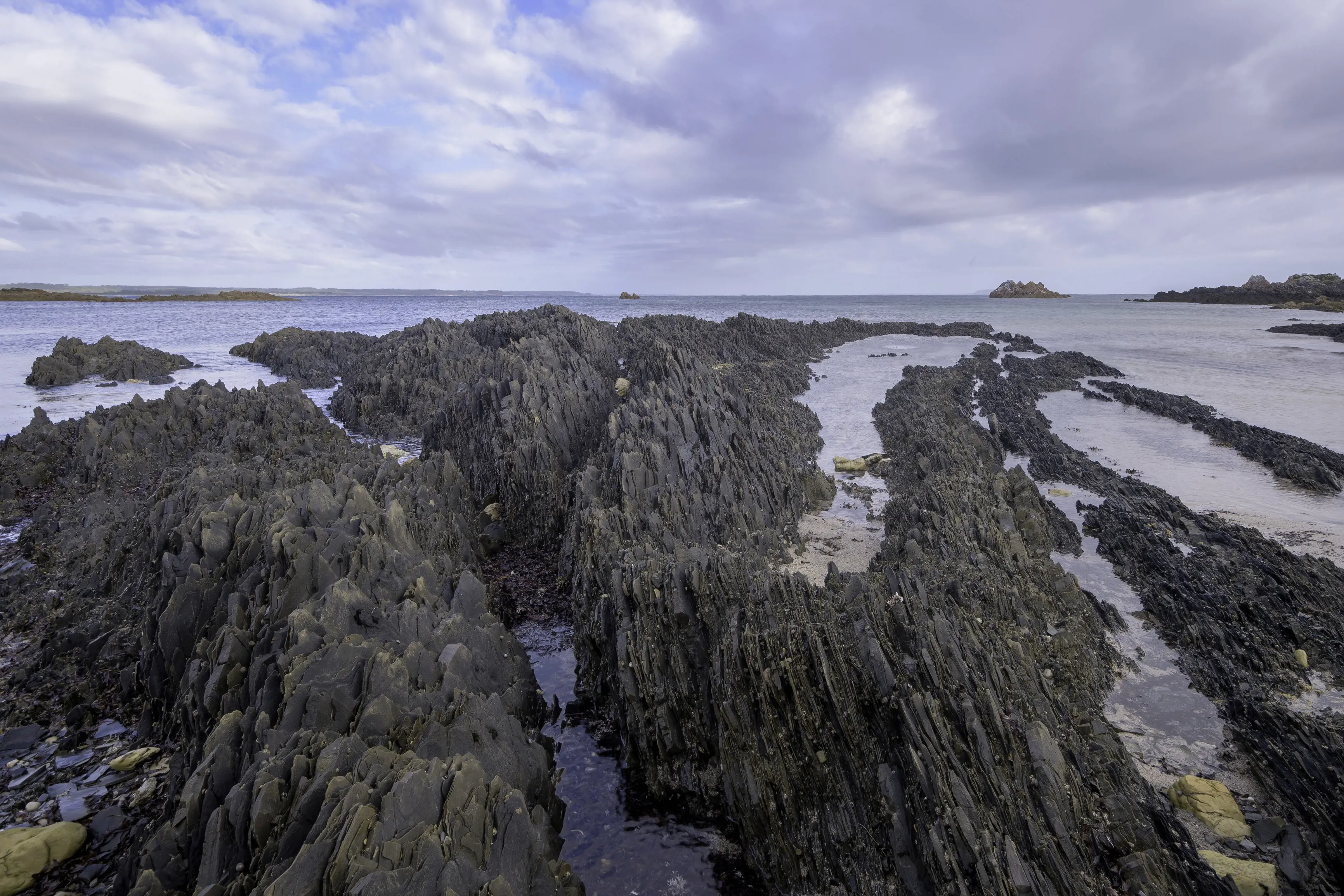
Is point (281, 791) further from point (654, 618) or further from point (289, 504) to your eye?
point (289, 504)

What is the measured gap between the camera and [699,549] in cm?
1062

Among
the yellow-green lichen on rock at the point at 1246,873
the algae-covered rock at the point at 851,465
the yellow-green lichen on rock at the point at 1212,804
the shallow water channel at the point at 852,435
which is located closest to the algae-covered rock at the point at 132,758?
the shallow water channel at the point at 852,435

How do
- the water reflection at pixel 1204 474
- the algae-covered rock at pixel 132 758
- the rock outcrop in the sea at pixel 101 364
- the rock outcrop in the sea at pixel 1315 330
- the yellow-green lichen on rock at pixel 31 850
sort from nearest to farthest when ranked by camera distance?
the yellow-green lichen on rock at pixel 31 850
the algae-covered rock at pixel 132 758
the water reflection at pixel 1204 474
the rock outcrop in the sea at pixel 101 364
the rock outcrop in the sea at pixel 1315 330

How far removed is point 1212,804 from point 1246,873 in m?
1.10

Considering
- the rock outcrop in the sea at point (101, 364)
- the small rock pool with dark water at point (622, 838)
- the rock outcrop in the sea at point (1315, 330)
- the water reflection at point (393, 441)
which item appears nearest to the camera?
the small rock pool with dark water at point (622, 838)

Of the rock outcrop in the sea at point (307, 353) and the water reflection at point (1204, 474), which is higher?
the rock outcrop in the sea at point (307, 353)

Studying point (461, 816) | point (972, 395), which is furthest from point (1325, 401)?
point (461, 816)

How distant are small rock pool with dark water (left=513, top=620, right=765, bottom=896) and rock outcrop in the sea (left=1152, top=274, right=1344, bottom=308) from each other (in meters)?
136

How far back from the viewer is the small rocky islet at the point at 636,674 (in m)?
6.04

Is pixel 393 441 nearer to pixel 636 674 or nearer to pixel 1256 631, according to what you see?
pixel 636 674

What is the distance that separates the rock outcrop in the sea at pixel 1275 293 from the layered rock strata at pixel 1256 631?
122309mm

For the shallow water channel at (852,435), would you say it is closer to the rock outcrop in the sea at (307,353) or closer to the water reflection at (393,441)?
the water reflection at (393,441)

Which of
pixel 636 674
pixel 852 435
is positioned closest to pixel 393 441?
pixel 852 435

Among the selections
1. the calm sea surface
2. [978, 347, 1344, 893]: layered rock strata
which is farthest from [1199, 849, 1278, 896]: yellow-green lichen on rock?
the calm sea surface
